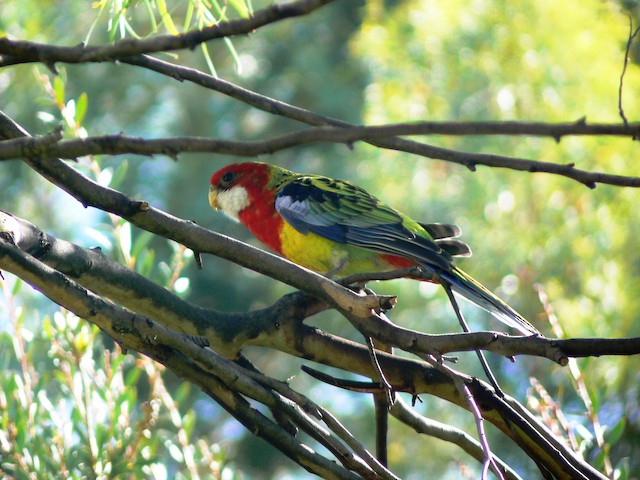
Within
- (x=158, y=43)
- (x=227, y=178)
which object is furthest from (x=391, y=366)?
(x=227, y=178)

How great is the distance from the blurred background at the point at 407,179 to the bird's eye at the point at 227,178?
0.49 metres

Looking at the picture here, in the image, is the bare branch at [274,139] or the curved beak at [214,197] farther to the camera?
the curved beak at [214,197]

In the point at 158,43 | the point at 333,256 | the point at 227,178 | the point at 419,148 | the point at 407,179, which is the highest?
the point at 407,179

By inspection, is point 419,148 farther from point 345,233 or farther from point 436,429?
point 345,233

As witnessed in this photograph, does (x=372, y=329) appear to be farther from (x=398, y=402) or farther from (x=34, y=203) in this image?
(x=34, y=203)

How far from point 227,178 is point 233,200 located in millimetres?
172

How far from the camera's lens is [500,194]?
664 centimetres

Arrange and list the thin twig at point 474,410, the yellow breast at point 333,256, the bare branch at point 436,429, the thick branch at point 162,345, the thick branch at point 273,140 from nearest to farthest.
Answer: the thick branch at point 273,140 → the thin twig at point 474,410 → the thick branch at point 162,345 → the bare branch at point 436,429 → the yellow breast at point 333,256

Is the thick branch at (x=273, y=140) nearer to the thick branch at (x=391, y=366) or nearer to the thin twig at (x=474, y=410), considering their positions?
the thick branch at (x=391, y=366)

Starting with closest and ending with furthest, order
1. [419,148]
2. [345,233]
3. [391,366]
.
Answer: [419,148] → [391,366] → [345,233]

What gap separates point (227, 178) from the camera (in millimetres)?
4105

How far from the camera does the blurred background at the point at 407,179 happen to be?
379 cm

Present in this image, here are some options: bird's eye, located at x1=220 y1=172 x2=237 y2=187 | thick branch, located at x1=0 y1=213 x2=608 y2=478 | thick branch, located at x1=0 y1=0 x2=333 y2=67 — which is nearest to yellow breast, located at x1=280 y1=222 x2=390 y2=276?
bird's eye, located at x1=220 y1=172 x2=237 y2=187

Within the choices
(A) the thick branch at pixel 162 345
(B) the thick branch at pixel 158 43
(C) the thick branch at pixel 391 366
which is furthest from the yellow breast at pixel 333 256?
(B) the thick branch at pixel 158 43
